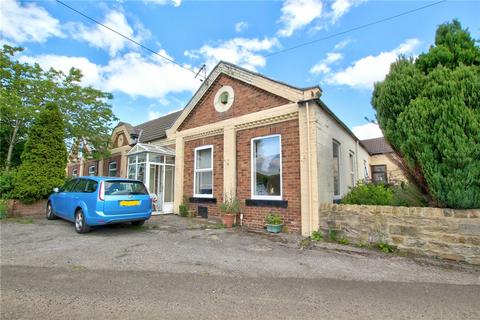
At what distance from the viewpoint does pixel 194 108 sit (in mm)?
11336

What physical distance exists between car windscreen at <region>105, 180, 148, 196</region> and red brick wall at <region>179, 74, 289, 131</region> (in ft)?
13.9

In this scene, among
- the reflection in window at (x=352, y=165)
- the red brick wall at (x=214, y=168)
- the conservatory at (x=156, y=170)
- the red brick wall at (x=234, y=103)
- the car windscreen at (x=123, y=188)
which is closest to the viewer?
the car windscreen at (x=123, y=188)

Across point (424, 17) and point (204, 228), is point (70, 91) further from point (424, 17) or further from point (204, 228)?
point (424, 17)

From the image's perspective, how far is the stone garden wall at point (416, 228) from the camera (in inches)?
192

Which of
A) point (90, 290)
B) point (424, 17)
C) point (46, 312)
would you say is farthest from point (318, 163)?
point (46, 312)

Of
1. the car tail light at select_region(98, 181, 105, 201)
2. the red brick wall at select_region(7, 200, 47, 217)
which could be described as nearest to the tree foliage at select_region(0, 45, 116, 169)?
the red brick wall at select_region(7, 200, 47, 217)

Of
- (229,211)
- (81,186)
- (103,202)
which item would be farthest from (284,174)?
(81,186)

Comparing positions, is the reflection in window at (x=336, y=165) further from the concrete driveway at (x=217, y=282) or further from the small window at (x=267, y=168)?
the concrete driveway at (x=217, y=282)

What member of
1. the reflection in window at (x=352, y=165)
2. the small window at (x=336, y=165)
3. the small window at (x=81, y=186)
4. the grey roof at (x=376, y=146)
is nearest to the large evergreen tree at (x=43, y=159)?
the small window at (x=81, y=186)

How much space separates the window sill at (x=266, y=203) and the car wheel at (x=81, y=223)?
Answer: 16.3 ft

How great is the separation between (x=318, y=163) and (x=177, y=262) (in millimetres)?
4758

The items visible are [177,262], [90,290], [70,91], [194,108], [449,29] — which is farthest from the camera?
[70,91]

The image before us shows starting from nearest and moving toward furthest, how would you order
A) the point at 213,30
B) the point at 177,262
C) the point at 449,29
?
the point at 177,262
the point at 449,29
the point at 213,30

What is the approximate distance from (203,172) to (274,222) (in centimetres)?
424
